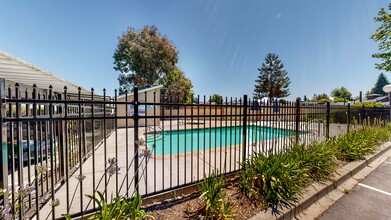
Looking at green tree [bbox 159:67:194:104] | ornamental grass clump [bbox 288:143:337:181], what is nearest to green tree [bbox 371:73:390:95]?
green tree [bbox 159:67:194:104]

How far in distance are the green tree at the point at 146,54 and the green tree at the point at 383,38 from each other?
58.4ft

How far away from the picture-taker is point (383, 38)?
11.3 m

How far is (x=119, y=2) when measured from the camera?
10.4 m

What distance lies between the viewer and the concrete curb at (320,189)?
232 centimetres

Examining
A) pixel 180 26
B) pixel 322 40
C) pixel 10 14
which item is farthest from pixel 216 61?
pixel 10 14

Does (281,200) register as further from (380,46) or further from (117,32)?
(117,32)

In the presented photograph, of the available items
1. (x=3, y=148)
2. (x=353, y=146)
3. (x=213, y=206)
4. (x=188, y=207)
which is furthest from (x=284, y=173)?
(x=3, y=148)

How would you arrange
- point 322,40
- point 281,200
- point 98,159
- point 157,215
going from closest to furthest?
point 157,215
point 281,200
point 98,159
point 322,40

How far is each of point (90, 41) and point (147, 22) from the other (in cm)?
880

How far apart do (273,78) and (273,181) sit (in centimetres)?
4120

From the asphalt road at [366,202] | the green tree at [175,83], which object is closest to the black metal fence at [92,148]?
the asphalt road at [366,202]

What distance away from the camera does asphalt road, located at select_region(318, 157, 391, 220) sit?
2.50 meters

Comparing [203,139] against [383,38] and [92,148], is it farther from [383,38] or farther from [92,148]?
[383,38]

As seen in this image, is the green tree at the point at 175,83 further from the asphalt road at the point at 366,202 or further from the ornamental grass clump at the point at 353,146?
the asphalt road at the point at 366,202
